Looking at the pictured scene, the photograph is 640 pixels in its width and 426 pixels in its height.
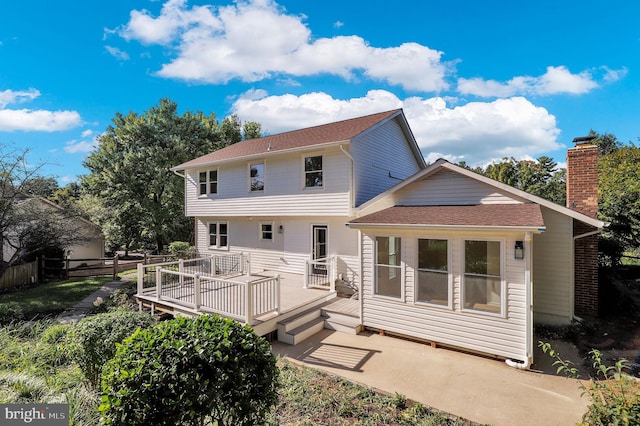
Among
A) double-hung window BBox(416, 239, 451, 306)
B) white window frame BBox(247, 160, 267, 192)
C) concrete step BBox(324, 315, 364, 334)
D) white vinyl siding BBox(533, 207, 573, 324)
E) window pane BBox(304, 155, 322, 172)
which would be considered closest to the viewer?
double-hung window BBox(416, 239, 451, 306)

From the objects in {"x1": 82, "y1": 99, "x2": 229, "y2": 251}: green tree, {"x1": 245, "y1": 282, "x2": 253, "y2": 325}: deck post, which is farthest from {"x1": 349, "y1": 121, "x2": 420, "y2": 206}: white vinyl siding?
{"x1": 82, "y1": 99, "x2": 229, "y2": 251}: green tree

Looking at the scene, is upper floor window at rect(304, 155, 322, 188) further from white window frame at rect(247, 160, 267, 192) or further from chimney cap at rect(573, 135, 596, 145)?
chimney cap at rect(573, 135, 596, 145)

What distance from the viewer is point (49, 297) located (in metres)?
12.1

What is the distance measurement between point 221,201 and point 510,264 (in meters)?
12.8

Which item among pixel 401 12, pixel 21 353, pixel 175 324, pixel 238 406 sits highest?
pixel 401 12

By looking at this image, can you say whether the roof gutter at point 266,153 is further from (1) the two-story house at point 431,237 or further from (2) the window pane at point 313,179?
(2) the window pane at point 313,179

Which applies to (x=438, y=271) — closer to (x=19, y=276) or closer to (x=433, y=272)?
(x=433, y=272)

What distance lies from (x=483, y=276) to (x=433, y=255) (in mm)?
1152

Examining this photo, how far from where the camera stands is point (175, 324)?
337 centimetres

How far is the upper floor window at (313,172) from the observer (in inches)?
462

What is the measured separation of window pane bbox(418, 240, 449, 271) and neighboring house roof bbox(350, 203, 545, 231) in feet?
1.96

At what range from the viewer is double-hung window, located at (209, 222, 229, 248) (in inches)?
613

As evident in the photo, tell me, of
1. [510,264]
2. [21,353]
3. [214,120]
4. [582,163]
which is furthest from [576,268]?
[214,120]

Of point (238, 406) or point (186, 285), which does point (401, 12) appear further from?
point (238, 406)
